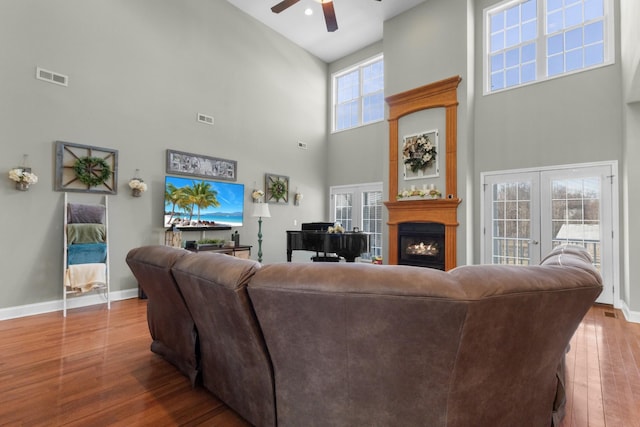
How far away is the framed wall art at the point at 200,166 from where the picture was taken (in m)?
5.12

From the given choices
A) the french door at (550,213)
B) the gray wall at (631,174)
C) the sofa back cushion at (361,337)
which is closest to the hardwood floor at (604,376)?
the gray wall at (631,174)

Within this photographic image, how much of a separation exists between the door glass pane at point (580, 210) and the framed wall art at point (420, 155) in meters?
1.82

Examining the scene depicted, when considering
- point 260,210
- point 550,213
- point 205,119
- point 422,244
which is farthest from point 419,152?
point 205,119

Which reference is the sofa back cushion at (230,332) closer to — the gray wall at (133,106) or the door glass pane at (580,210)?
the gray wall at (133,106)

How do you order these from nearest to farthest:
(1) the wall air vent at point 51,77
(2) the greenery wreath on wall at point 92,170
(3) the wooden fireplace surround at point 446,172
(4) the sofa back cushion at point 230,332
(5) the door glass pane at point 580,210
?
1. (4) the sofa back cushion at point 230,332
2. (1) the wall air vent at point 51,77
3. (2) the greenery wreath on wall at point 92,170
4. (5) the door glass pane at point 580,210
5. (3) the wooden fireplace surround at point 446,172

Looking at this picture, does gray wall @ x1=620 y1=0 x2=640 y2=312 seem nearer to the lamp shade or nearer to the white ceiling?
the white ceiling

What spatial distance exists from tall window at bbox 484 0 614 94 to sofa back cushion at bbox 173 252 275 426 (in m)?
5.74

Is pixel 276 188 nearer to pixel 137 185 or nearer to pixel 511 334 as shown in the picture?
pixel 137 185

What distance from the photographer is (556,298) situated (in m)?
1.27

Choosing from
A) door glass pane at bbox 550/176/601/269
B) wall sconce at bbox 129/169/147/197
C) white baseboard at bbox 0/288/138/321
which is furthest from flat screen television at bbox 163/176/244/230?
door glass pane at bbox 550/176/601/269

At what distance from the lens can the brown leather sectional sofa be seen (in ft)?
3.75

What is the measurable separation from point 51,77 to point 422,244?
6.08 meters

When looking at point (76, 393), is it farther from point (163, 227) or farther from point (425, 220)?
point (425, 220)

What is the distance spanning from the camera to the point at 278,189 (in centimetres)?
672
